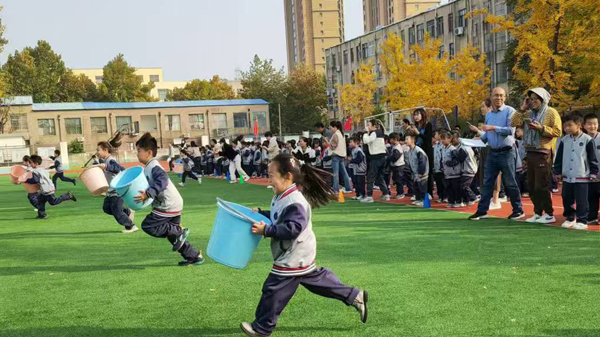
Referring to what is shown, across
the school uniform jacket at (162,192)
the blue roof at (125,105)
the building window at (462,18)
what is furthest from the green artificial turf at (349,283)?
the blue roof at (125,105)

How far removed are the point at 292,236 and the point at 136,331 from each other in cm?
152

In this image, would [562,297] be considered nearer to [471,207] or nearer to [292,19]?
[471,207]

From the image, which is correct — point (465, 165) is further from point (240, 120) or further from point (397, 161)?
point (240, 120)

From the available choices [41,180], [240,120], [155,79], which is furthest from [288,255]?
[155,79]

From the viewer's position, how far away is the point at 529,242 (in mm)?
7500

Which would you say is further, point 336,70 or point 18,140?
point 336,70

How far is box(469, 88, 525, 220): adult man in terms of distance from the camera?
9117 millimetres

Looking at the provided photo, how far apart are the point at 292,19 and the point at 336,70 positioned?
83332mm

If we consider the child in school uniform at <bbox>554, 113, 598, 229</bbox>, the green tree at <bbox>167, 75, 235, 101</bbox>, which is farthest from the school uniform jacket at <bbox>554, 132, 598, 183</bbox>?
the green tree at <bbox>167, 75, 235, 101</bbox>

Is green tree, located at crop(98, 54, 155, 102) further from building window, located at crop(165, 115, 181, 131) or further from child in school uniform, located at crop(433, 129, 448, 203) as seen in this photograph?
child in school uniform, located at crop(433, 129, 448, 203)

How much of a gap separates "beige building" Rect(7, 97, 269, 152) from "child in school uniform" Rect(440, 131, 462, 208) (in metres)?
55.7

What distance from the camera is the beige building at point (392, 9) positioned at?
373ft

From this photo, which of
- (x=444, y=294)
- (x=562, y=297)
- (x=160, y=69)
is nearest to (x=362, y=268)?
(x=444, y=294)

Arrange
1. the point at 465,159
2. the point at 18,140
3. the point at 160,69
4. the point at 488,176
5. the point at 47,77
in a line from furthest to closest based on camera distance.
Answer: the point at 160,69 < the point at 47,77 < the point at 18,140 < the point at 465,159 < the point at 488,176
